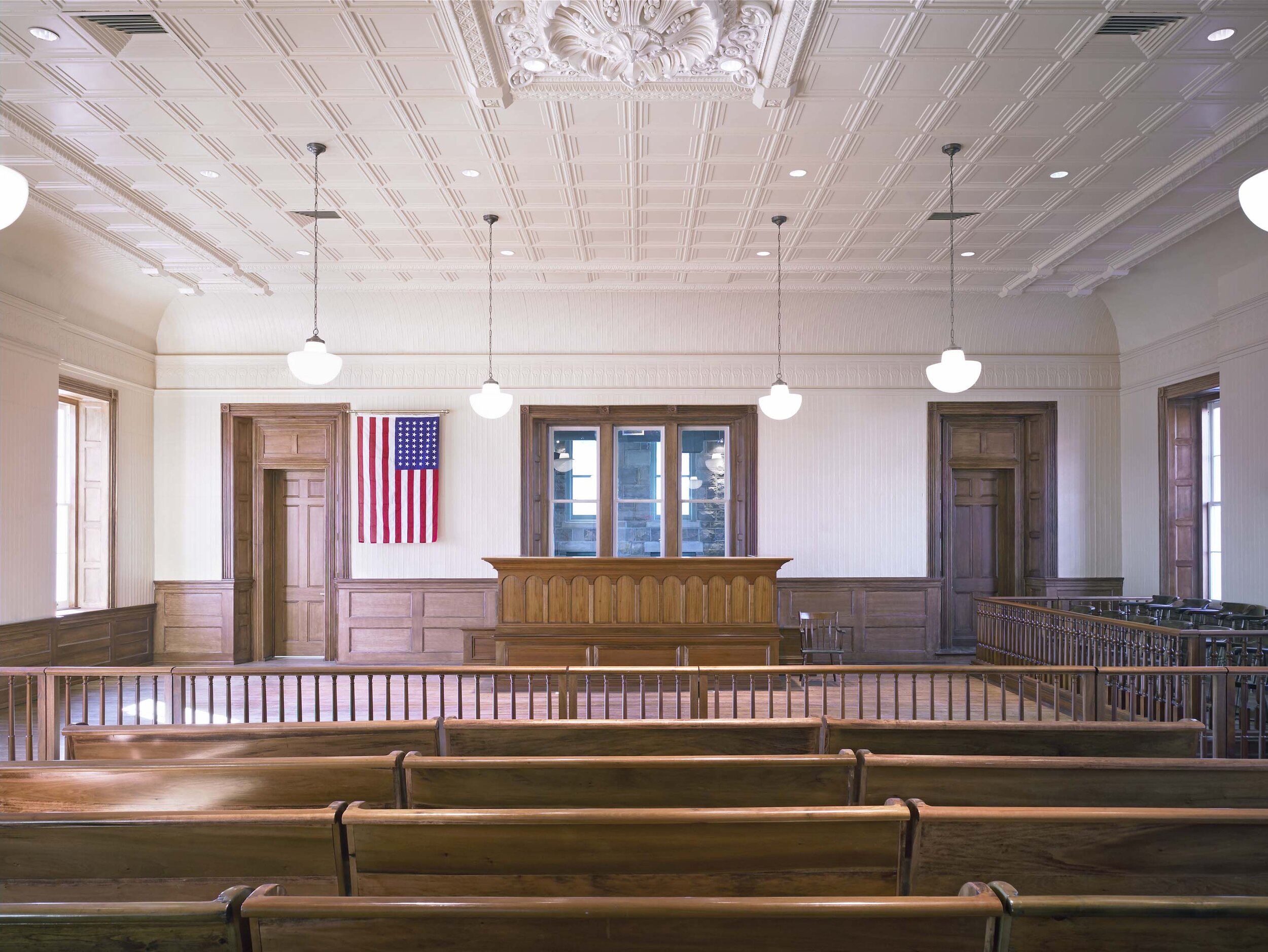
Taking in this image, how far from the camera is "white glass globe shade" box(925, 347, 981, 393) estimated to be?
260 inches

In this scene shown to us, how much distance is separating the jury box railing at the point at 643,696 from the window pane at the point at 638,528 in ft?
10.2

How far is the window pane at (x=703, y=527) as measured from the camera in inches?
410

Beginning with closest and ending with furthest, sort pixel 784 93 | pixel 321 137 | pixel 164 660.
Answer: pixel 784 93, pixel 321 137, pixel 164 660

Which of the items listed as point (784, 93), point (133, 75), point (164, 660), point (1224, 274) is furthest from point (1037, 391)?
point (164, 660)

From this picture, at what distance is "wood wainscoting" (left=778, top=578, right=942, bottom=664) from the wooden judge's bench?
2.79 m

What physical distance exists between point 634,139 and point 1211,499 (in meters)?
8.18

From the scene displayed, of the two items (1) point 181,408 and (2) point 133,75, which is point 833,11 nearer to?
(2) point 133,75

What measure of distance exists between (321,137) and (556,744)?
502 centimetres

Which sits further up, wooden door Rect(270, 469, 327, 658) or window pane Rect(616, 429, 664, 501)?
window pane Rect(616, 429, 664, 501)

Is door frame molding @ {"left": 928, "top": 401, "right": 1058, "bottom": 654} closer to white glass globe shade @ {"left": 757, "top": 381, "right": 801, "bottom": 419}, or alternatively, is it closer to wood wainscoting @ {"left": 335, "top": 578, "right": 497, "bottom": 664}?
white glass globe shade @ {"left": 757, "top": 381, "right": 801, "bottom": 419}

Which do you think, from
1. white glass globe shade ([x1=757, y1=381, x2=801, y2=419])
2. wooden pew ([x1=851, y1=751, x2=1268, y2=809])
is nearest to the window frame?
white glass globe shade ([x1=757, y1=381, x2=801, y2=419])

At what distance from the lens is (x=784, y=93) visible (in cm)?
520

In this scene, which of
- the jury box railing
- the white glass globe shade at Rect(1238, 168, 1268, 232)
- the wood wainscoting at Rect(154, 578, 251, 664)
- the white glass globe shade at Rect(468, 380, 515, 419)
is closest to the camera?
the white glass globe shade at Rect(1238, 168, 1268, 232)

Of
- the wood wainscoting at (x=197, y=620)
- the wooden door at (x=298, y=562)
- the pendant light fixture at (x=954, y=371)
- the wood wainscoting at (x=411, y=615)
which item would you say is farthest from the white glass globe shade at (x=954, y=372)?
the wood wainscoting at (x=197, y=620)
